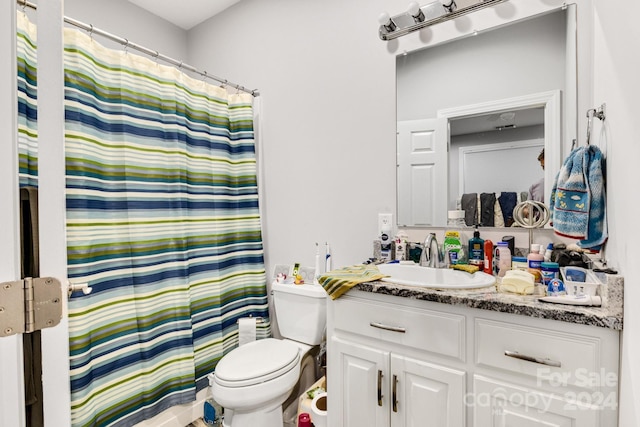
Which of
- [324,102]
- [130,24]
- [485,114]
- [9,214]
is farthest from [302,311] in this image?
[130,24]

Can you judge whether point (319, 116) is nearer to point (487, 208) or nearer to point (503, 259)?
point (487, 208)

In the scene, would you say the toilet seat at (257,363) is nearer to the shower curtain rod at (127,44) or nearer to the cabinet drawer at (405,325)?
the cabinet drawer at (405,325)

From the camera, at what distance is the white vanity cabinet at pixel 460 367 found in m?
0.92

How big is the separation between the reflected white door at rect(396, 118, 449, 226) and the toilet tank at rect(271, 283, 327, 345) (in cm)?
64

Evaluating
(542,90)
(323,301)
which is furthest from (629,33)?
(323,301)

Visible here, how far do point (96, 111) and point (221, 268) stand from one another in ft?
3.51

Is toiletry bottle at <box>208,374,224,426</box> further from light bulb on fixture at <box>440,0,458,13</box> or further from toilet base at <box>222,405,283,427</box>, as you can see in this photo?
light bulb on fixture at <box>440,0,458,13</box>

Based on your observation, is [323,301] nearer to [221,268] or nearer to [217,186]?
[221,268]

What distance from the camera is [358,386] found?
1.33m

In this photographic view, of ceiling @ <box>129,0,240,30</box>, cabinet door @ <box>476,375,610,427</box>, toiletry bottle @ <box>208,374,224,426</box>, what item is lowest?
toiletry bottle @ <box>208,374,224,426</box>

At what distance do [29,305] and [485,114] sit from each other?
175cm

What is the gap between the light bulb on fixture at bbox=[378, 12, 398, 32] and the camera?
167 centimetres

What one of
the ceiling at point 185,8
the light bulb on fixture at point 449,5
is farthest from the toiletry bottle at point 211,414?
the ceiling at point 185,8

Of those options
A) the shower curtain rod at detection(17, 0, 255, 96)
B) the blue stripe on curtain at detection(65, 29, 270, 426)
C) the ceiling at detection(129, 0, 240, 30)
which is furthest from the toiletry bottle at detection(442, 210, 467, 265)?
the ceiling at detection(129, 0, 240, 30)
